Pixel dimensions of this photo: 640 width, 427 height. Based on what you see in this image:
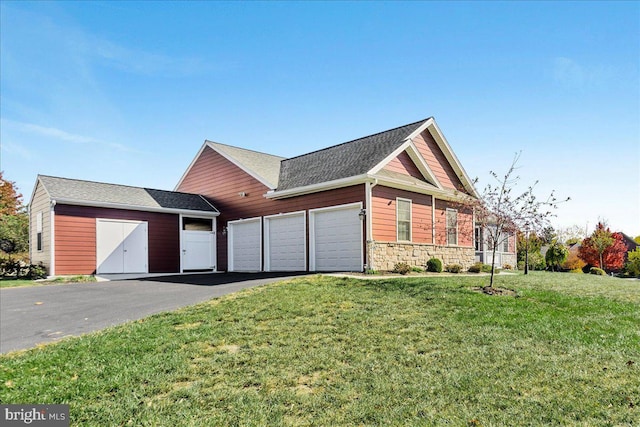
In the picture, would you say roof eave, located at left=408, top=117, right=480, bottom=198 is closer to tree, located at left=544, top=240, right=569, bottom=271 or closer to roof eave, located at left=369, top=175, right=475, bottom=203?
roof eave, located at left=369, top=175, right=475, bottom=203

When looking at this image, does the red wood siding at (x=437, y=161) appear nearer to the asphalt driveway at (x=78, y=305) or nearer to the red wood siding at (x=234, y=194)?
the red wood siding at (x=234, y=194)

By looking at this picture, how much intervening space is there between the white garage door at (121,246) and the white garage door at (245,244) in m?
3.77

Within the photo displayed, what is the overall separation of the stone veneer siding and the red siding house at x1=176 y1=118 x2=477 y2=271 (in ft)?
0.12

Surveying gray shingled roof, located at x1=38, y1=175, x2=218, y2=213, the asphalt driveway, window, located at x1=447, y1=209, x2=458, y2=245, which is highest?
gray shingled roof, located at x1=38, y1=175, x2=218, y2=213

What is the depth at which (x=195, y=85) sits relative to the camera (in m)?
14.5

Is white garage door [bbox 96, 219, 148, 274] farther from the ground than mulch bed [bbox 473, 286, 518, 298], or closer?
farther from the ground

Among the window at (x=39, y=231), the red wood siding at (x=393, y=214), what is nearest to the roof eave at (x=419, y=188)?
the red wood siding at (x=393, y=214)

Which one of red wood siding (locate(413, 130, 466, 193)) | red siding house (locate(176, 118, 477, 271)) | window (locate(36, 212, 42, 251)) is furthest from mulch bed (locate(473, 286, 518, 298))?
window (locate(36, 212, 42, 251))

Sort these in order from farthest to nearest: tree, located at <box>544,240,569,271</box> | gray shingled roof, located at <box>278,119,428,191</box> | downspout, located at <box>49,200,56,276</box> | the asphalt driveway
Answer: tree, located at <box>544,240,569,271</box>, downspout, located at <box>49,200,56,276</box>, gray shingled roof, located at <box>278,119,428,191</box>, the asphalt driveway

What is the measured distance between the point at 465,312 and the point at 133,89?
43.0 ft

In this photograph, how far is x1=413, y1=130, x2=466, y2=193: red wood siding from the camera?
17414mm

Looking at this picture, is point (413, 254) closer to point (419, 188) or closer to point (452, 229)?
point (419, 188)

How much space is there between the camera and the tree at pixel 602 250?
31.8 metres

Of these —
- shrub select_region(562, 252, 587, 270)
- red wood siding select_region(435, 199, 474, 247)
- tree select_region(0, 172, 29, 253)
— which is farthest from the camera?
shrub select_region(562, 252, 587, 270)
